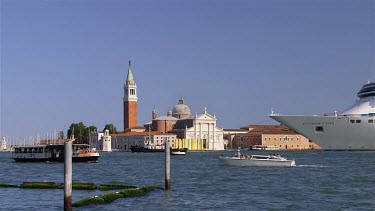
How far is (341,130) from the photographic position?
64000mm

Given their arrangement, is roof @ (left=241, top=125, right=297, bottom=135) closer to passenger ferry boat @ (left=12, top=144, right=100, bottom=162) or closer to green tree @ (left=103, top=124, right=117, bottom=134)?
green tree @ (left=103, top=124, right=117, bottom=134)

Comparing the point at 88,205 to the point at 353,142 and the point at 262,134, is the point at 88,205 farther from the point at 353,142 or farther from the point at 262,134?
the point at 262,134

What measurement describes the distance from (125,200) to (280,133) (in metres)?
111

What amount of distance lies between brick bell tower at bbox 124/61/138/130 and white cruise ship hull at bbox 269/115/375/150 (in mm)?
66235

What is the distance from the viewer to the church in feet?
389

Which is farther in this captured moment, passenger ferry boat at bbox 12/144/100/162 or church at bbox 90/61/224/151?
church at bbox 90/61/224/151

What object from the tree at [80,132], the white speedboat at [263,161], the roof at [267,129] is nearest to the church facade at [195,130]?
the roof at [267,129]

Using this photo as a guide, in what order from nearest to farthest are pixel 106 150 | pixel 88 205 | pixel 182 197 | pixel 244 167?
pixel 88 205 → pixel 182 197 → pixel 244 167 → pixel 106 150

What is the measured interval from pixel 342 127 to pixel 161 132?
202 feet

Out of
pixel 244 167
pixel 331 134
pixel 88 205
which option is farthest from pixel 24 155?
pixel 88 205

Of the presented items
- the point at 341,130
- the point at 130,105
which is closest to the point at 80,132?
the point at 130,105

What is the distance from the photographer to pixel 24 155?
192ft

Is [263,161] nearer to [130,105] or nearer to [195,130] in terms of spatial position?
[195,130]

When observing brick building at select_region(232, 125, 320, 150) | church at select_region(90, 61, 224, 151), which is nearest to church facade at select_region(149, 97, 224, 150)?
church at select_region(90, 61, 224, 151)
